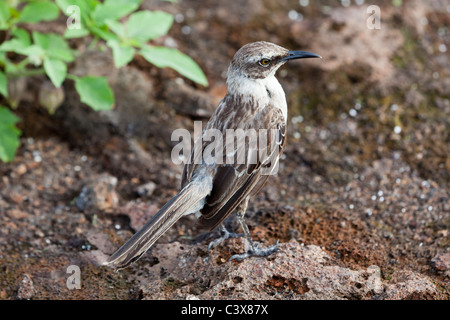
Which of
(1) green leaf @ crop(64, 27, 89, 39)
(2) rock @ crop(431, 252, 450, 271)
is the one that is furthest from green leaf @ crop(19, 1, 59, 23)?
(2) rock @ crop(431, 252, 450, 271)

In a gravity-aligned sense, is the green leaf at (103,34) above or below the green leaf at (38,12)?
below

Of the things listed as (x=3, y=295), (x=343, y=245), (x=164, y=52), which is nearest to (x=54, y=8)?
(x=164, y=52)

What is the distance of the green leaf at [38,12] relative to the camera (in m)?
5.48

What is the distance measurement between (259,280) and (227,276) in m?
0.24

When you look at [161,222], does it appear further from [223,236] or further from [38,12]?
[38,12]

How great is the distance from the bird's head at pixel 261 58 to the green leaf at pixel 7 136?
2.38 m

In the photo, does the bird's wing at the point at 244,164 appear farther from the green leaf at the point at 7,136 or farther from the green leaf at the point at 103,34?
the green leaf at the point at 7,136

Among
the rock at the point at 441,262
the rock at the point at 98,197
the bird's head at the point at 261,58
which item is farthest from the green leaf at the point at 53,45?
the rock at the point at 441,262

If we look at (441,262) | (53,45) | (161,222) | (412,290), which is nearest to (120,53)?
(53,45)

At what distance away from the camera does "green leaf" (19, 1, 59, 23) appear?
18.0 ft

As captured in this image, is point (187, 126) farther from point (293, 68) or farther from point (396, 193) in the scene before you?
point (396, 193)

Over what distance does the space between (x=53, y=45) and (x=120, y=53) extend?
3.63ft

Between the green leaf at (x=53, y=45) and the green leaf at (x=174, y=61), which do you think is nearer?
the green leaf at (x=53, y=45)

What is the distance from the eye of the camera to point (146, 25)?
5410 millimetres
